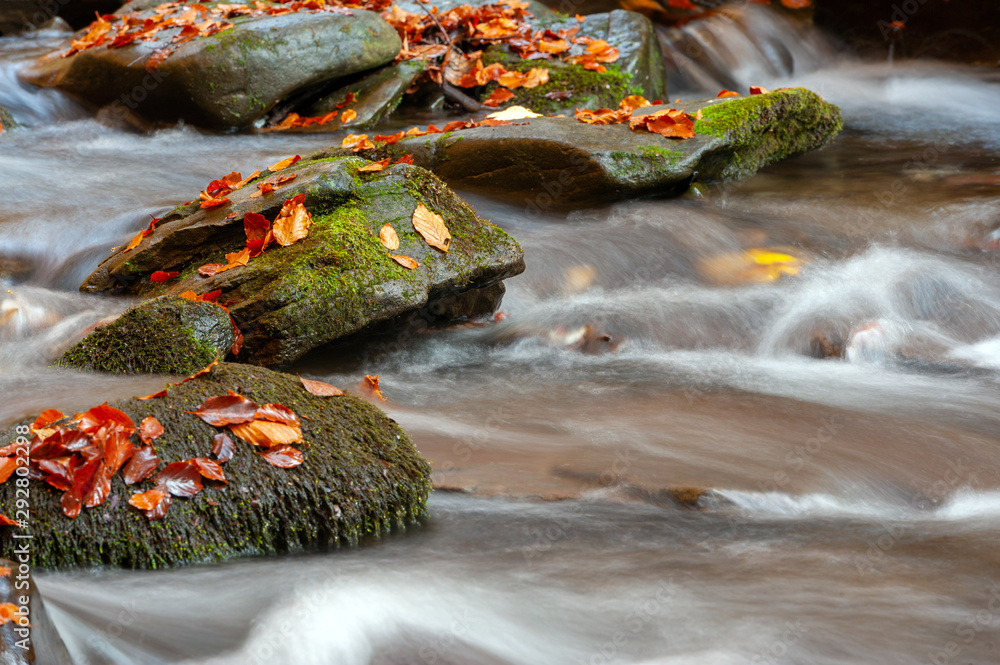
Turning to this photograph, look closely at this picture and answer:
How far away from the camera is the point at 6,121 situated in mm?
8180

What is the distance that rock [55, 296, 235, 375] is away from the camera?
361 centimetres

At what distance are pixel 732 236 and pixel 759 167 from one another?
5.47 ft

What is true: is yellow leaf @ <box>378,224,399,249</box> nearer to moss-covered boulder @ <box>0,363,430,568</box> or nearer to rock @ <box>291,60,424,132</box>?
moss-covered boulder @ <box>0,363,430,568</box>

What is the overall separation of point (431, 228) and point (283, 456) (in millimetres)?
2010

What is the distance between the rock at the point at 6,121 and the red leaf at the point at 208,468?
703cm

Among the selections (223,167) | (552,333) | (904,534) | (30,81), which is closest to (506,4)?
(223,167)

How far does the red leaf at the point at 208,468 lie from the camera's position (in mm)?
2586

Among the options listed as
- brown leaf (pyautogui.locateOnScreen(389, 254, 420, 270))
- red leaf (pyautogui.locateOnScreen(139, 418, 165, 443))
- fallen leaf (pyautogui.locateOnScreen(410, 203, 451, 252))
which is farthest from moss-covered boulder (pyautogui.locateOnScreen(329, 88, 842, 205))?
red leaf (pyautogui.locateOnScreen(139, 418, 165, 443))

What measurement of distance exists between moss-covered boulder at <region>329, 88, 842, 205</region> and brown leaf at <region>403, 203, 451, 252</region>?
1.83 m

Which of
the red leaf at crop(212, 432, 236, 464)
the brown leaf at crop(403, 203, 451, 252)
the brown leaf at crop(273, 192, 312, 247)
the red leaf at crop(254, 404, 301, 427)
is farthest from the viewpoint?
the brown leaf at crop(403, 203, 451, 252)

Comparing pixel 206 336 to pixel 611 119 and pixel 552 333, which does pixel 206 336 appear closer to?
pixel 552 333

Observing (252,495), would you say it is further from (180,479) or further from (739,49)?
(739,49)

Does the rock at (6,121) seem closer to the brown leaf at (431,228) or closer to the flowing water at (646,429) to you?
the flowing water at (646,429)

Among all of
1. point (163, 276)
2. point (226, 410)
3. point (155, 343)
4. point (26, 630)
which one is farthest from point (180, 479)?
point (163, 276)
